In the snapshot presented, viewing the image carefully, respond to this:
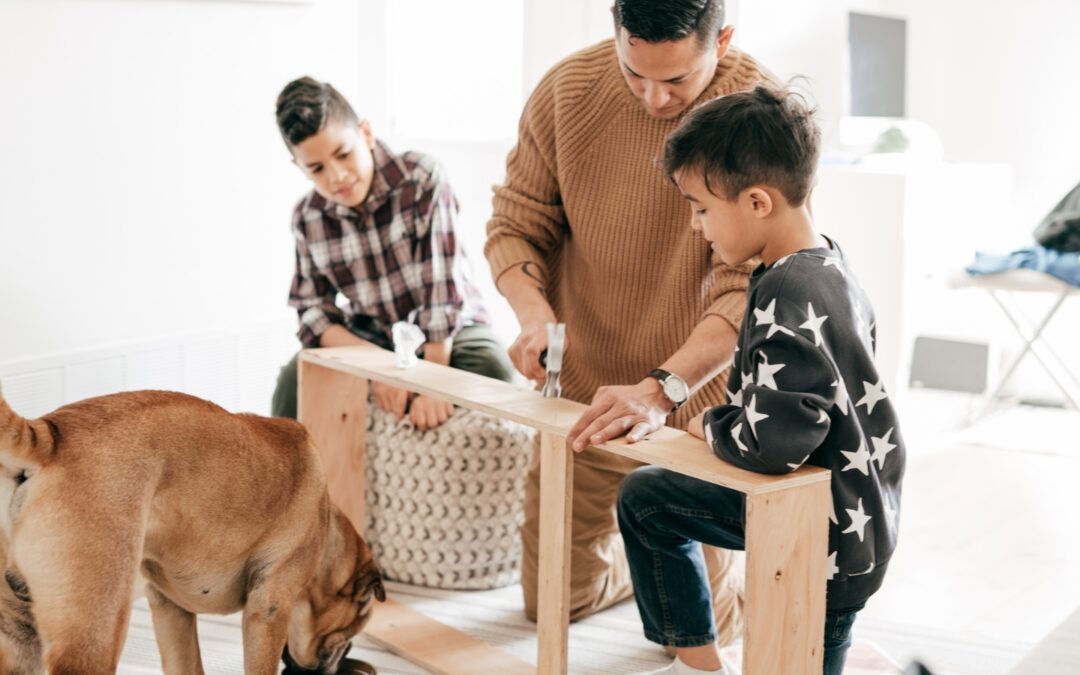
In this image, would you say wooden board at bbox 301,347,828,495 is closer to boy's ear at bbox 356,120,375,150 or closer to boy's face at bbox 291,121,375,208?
boy's face at bbox 291,121,375,208

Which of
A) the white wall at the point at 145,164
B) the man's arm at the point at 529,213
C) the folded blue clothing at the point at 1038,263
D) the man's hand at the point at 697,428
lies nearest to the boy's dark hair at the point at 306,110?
the man's arm at the point at 529,213

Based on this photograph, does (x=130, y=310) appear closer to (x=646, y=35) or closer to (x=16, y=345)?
(x=16, y=345)

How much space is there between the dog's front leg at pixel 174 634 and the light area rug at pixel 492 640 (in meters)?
0.41

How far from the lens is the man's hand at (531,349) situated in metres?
2.08

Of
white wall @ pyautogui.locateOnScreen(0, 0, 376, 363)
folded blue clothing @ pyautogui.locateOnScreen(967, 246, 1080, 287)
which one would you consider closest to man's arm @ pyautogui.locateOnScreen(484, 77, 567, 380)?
white wall @ pyautogui.locateOnScreen(0, 0, 376, 363)

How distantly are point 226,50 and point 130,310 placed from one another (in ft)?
2.43

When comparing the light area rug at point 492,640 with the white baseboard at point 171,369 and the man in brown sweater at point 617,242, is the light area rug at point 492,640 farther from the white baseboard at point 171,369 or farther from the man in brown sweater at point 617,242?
the white baseboard at point 171,369

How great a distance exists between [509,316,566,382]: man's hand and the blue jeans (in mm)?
260

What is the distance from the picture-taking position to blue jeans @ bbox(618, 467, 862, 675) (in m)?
1.80

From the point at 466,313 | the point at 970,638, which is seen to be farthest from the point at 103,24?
Result: the point at 970,638

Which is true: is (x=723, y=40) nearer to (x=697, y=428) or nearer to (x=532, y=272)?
(x=532, y=272)

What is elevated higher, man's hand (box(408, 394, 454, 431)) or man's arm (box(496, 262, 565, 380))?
man's arm (box(496, 262, 565, 380))

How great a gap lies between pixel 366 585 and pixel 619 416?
0.56 meters

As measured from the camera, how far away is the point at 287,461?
1820 mm
